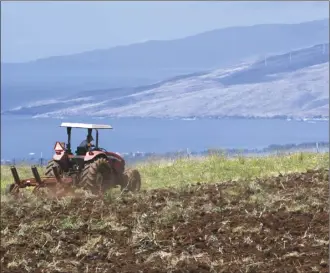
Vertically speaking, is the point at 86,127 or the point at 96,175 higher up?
the point at 86,127

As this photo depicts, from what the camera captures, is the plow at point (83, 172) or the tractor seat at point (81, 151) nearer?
the plow at point (83, 172)

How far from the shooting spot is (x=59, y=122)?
16047 millimetres

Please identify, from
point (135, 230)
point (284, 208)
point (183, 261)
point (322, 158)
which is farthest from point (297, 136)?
point (183, 261)

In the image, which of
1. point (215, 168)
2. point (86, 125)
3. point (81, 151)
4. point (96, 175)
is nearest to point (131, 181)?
point (81, 151)

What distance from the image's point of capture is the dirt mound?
9.64 meters

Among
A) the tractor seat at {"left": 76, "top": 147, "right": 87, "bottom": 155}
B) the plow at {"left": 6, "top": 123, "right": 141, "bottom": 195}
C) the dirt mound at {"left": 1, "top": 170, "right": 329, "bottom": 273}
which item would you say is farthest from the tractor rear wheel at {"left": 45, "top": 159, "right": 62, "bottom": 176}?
the dirt mound at {"left": 1, "top": 170, "right": 329, "bottom": 273}

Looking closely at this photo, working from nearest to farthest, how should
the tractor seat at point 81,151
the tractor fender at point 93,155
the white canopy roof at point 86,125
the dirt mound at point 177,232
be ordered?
the dirt mound at point 177,232
the white canopy roof at point 86,125
the tractor fender at point 93,155
the tractor seat at point 81,151

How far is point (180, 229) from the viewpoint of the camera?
Answer: 10.9 metres

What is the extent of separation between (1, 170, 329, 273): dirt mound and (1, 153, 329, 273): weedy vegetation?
0.01 metres

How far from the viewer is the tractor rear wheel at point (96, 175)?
14570mm

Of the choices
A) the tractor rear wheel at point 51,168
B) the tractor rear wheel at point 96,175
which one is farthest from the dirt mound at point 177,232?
the tractor rear wheel at point 51,168

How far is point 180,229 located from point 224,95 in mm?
15150

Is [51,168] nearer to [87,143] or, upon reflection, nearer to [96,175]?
[87,143]

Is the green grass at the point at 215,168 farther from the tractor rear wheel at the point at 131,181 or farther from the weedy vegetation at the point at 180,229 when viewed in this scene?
the weedy vegetation at the point at 180,229
